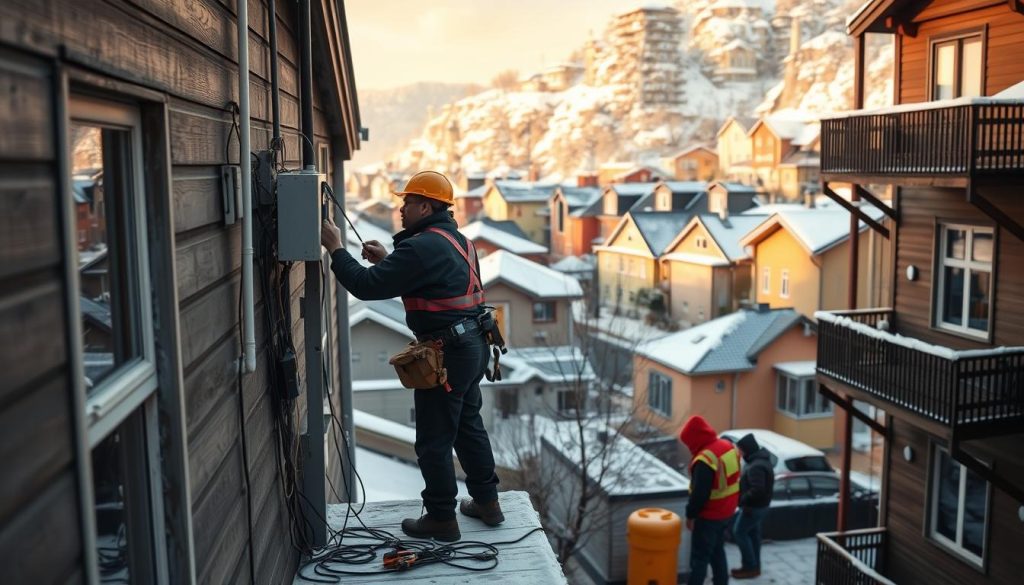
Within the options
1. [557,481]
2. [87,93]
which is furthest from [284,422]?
[557,481]

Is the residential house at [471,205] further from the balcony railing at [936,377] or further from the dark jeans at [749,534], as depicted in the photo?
the balcony railing at [936,377]

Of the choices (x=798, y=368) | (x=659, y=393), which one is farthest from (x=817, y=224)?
(x=659, y=393)

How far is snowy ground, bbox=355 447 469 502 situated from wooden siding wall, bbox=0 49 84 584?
1159 cm

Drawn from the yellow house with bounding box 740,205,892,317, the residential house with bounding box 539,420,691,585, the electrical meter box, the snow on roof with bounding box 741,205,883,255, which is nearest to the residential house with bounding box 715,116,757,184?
the yellow house with bounding box 740,205,892,317

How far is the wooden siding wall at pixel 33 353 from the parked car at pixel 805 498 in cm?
1746

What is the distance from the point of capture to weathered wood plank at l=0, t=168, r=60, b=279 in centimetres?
150

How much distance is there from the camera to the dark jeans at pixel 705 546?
37.3 ft

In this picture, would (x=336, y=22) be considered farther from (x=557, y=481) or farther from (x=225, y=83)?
(x=557, y=481)

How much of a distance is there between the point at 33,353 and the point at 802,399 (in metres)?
25.5

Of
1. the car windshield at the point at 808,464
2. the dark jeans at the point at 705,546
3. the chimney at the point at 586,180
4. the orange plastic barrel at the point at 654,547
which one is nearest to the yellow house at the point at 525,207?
the chimney at the point at 586,180

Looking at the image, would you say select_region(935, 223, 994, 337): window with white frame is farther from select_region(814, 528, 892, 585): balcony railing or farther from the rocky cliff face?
the rocky cliff face

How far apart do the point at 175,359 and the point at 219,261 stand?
2.77 ft

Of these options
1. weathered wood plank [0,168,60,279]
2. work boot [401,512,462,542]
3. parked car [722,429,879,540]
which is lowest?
parked car [722,429,879,540]

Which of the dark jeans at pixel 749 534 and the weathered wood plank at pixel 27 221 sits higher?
the weathered wood plank at pixel 27 221
